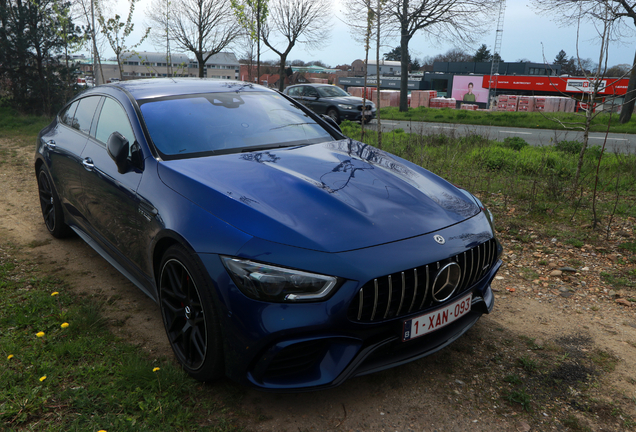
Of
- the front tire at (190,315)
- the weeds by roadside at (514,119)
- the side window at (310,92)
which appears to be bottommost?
the front tire at (190,315)

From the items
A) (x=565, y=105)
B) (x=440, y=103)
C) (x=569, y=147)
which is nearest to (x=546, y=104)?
(x=565, y=105)

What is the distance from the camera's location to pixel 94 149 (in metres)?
3.55

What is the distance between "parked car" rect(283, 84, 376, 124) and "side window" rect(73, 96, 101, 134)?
1374 cm

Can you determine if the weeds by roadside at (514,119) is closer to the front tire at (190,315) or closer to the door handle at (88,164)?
the door handle at (88,164)

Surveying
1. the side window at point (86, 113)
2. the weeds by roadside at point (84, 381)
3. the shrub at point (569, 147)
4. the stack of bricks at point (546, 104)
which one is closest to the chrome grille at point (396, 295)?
the weeds by roadside at point (84, 381)

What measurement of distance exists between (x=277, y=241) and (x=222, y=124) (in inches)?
59.3

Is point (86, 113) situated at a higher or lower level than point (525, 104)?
lower

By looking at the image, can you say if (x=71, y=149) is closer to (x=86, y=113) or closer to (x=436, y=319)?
(x=86, y=113)

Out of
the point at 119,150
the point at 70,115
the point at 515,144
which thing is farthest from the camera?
the point at 515,144

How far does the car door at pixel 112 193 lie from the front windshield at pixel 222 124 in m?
0.22

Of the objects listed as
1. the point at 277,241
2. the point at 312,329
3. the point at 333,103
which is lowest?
the point at 312,329

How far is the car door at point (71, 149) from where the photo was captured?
151 inches

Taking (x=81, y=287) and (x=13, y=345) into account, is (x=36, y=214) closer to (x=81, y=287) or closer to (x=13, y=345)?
(x=81, y=287)

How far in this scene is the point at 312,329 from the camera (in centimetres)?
200
